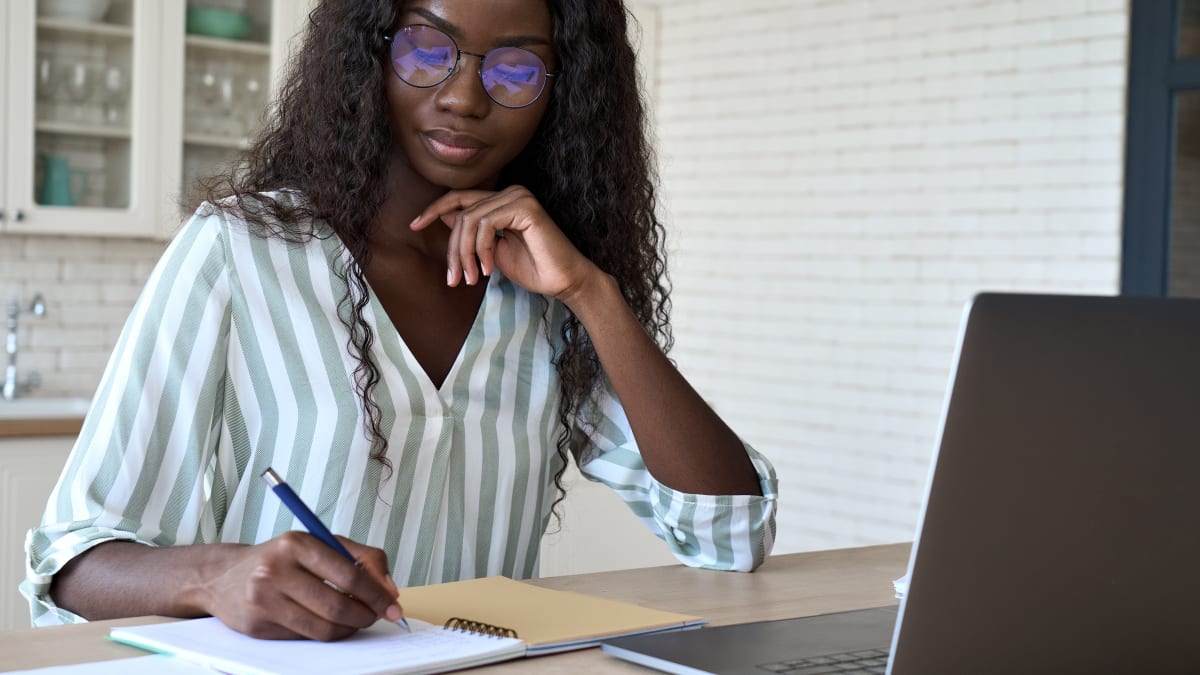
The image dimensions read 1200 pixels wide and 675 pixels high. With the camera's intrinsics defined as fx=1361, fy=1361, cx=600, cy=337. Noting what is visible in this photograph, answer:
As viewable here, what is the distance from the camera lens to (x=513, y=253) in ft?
5.70

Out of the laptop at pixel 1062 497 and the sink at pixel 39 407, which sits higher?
the laptop at pixel 1062 497

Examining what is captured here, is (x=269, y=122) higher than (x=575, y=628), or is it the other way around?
(x=269, y=122)

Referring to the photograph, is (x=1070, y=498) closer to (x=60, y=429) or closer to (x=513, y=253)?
(x=513, y=253)

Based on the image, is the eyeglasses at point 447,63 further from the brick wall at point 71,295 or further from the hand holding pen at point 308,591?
the brick wall at point 71,295

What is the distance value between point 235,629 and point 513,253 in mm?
717

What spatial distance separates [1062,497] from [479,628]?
0.52 metres

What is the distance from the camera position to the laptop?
901 millimetres

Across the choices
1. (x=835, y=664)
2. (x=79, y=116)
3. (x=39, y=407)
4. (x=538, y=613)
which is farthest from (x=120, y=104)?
(x=835, y=664)

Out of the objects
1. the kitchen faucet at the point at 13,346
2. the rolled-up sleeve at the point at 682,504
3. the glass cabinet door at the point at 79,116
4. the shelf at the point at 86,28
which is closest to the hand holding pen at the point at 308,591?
the rolled-up sleeve at the point at 682,504

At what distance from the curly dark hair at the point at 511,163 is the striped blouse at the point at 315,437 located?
3cm

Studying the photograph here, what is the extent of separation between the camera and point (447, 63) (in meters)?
1.61

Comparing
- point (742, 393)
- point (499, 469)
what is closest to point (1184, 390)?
point (499, 469)

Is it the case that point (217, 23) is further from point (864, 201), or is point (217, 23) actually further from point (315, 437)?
point (315, 437)

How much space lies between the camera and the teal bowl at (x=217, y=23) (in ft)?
14.6
